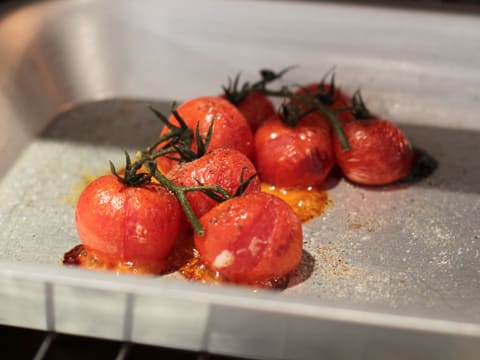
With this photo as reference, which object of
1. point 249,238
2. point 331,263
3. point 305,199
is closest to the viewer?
point 249,238

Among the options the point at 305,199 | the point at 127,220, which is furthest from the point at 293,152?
the point at 127,220

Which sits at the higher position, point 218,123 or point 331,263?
point 218,123

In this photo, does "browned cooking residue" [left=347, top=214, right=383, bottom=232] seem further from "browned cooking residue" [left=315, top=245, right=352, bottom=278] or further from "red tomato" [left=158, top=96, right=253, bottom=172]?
"red tomato" [left=158, top=96, right=253, bottom=172]

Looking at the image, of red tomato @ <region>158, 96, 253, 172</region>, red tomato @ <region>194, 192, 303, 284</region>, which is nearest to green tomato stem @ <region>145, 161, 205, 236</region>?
red tomato @ <region>194, 192, 303, 284</region>

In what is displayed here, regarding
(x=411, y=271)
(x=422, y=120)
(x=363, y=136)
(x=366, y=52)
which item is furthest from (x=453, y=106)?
(x=411, y=271)

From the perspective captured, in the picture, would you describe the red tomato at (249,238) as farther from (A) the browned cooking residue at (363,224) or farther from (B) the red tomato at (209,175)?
(A) the browned cooking residue at (363,224)

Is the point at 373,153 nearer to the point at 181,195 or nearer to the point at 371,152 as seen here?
the point at 371,152
